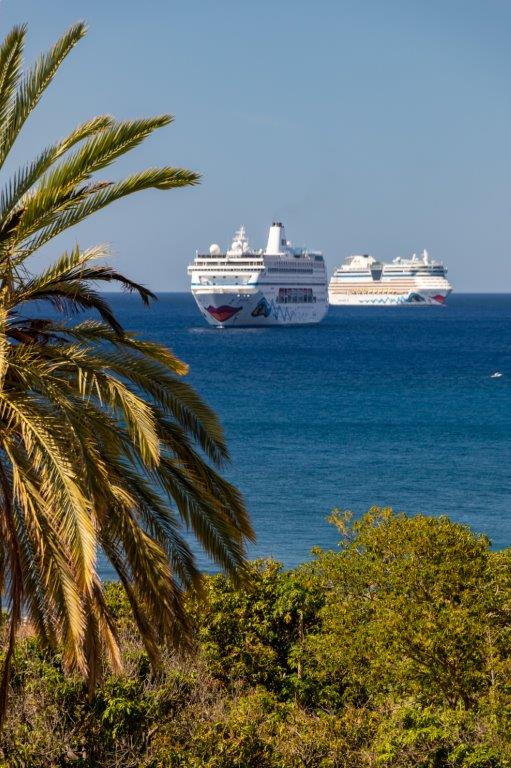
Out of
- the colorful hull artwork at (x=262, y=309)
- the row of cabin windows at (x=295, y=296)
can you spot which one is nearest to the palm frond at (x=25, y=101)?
the colorful hull artwork at (x=262, y=309)

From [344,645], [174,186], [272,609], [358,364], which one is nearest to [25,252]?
[174,186]

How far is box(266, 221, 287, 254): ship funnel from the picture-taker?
12344 cm

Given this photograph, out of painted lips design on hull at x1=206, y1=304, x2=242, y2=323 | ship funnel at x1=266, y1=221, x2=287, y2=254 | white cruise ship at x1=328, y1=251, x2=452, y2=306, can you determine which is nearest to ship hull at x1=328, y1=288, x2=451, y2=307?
Answer: white cruise ship at x1=328, y1=251, x2=452, y2=306

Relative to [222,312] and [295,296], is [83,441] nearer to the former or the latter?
[222,312]

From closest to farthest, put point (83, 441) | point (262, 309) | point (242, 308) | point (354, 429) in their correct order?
1. point (83, 441)
2. point (354, 429)
3. point (242, 308)
4. point (262, 309)

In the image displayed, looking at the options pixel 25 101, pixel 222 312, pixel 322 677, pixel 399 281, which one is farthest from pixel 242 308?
pixel 25 101

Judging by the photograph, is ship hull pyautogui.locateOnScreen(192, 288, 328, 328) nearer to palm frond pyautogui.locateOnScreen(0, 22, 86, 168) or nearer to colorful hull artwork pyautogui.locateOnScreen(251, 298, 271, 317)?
colorful hull artwork pyautogui.locateOnScreen(251, 298, 271, 317)

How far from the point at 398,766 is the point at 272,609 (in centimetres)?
418

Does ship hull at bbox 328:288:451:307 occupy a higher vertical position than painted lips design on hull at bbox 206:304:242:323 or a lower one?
higher

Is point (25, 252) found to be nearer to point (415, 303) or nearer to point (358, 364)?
point (358, 364)

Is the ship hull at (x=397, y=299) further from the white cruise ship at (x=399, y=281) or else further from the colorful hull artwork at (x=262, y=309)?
the colorful hull artwork at (x=262, y=309)

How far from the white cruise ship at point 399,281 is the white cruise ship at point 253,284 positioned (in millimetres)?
66063

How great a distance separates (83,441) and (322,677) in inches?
236

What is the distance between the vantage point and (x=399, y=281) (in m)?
188
